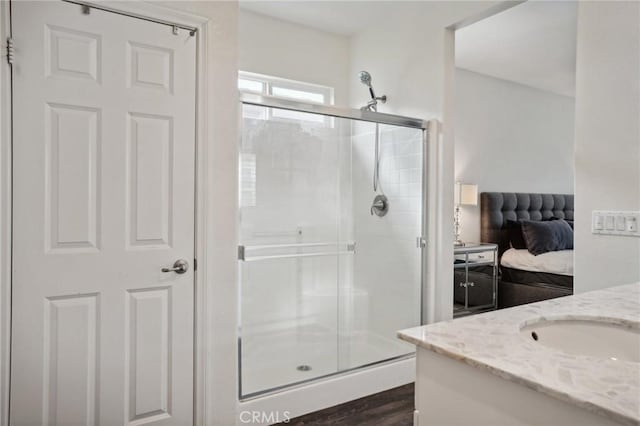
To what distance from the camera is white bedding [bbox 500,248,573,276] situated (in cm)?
405

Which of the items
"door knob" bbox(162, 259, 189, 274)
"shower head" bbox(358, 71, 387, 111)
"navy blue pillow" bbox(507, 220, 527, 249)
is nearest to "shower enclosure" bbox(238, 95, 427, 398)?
"shower head" bbox(358, 71, 387, 111)

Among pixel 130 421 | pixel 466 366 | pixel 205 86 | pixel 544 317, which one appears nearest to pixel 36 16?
pixel 205 86

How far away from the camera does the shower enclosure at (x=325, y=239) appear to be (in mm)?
2592

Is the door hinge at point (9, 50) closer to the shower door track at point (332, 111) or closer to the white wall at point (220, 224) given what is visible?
the white wall at point (220, 224)

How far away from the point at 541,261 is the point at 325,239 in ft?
8.19

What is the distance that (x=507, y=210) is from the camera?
197 inches

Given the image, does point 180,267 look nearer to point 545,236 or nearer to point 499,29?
point 499,29

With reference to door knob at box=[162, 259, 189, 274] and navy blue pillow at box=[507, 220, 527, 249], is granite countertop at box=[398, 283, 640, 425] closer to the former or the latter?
door knob at box=[162, 259, 189, 274]

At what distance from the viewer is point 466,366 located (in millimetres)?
860

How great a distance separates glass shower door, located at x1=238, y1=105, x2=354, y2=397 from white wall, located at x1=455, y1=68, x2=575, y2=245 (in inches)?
92.5

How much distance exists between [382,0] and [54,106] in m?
2.38

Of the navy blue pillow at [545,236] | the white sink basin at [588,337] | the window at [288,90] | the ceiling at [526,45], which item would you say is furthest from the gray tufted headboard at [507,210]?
the white sink basin at [588,337]

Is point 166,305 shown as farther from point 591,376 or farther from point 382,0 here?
point 382,0

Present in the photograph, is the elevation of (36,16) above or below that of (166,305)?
above
